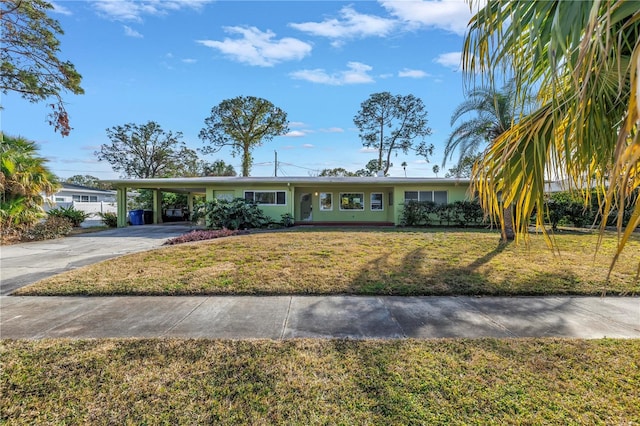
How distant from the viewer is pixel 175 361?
2906 mm

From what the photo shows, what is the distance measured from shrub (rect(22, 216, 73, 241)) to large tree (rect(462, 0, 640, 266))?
50.5ft

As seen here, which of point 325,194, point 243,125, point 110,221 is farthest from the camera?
point 243,125

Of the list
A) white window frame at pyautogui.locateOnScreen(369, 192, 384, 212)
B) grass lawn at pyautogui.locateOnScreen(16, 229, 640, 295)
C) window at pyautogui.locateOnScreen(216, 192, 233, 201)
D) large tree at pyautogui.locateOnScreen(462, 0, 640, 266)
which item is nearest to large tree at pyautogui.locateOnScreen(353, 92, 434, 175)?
white window frame at pyautogui.locateOnScreen(369, 192, 384, 212)

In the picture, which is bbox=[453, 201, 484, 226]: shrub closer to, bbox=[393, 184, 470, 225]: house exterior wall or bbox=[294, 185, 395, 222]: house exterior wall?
bbox=[393, 184, 470, 225]: house exterior wall

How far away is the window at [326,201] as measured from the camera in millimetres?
18984

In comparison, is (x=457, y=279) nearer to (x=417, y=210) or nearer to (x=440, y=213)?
(x=417, y=210)

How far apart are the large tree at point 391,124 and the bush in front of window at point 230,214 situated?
2248 centimetres

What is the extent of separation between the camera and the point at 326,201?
19.0 meters

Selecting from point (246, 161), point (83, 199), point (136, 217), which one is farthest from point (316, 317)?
point (83, 199)

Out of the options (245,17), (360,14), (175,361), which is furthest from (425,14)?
(245,17)

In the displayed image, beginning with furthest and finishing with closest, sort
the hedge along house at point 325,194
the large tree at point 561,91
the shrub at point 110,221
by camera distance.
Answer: the shrub at point 110,221, the hedge along house at point 325,194, the large tree at point 561,91

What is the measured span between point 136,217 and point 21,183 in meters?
8.55

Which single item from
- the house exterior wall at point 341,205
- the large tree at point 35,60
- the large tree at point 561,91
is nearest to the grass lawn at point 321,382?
the large tree at point 561,91

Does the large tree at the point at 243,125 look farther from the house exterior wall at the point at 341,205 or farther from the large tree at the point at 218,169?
the house exterior wall at the point at 341,205
